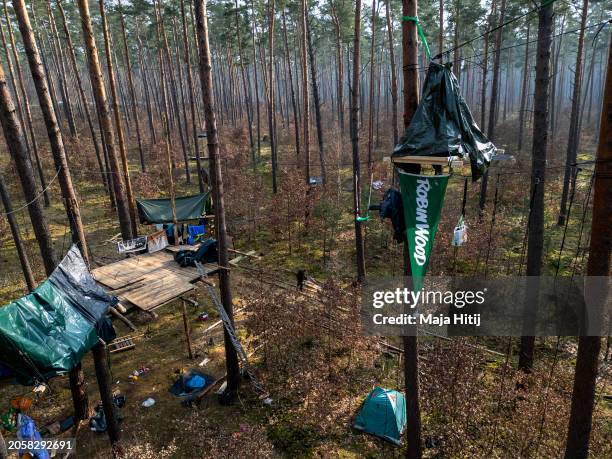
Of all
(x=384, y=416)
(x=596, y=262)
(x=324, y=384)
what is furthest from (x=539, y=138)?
(x=324, y=384)

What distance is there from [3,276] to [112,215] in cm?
595

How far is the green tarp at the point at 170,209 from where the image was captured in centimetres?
1409

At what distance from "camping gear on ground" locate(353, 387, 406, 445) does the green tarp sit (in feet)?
29.6

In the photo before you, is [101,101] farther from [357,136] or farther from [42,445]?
[42,445]


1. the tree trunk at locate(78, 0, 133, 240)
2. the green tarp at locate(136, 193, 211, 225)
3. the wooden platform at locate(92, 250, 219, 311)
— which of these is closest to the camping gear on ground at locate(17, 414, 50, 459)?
the wooden platform at locate(92, 250, 219, 311)

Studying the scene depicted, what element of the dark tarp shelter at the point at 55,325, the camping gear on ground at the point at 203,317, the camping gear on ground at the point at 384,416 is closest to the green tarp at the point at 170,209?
the camping gear on ground at the point at 203,317

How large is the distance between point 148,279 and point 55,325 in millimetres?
3278

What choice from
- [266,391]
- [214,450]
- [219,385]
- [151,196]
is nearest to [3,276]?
Result: [151,196]

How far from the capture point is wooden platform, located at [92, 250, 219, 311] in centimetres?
900

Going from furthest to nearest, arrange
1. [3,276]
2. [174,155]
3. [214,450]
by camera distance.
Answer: [174,155] → [3,276] → [214,450]

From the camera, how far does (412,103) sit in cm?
554

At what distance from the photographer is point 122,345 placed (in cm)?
1122

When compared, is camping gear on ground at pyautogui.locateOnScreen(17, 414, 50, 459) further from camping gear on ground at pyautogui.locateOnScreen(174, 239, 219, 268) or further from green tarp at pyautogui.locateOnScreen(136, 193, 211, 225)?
green tarp at pyautogui.locateOnScreen(136, 193, 211, 225)

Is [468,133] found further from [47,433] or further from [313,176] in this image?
[313,176]
